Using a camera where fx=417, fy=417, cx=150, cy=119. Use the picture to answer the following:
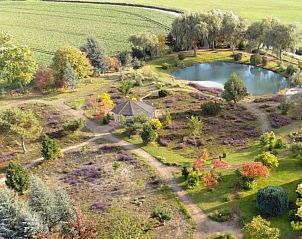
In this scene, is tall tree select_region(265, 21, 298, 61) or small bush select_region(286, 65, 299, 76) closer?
small bush select_region(286, 65, 299, 76)

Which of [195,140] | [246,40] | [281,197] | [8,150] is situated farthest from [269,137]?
[246,40]

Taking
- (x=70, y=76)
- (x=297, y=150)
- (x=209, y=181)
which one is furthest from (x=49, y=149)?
(x=297, y=150)

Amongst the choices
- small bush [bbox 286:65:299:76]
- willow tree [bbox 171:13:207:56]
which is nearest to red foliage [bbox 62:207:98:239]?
small bush [bbox 286:65:299:76]

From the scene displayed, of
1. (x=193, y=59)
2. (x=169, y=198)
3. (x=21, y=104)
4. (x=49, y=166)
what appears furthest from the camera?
Result: (x=193, y=59)

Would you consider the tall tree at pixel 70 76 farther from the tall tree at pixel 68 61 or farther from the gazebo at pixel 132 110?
the gazebo at pixel 132 110

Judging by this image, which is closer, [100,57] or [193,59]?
[100,57]

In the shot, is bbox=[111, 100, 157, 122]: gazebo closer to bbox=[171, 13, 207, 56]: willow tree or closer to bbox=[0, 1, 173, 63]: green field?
bbox=[171, 13, 207, 56]: willow tree

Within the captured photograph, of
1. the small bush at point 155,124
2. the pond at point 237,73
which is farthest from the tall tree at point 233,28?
the small bush at point 155,124

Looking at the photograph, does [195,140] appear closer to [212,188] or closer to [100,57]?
[212,188]
